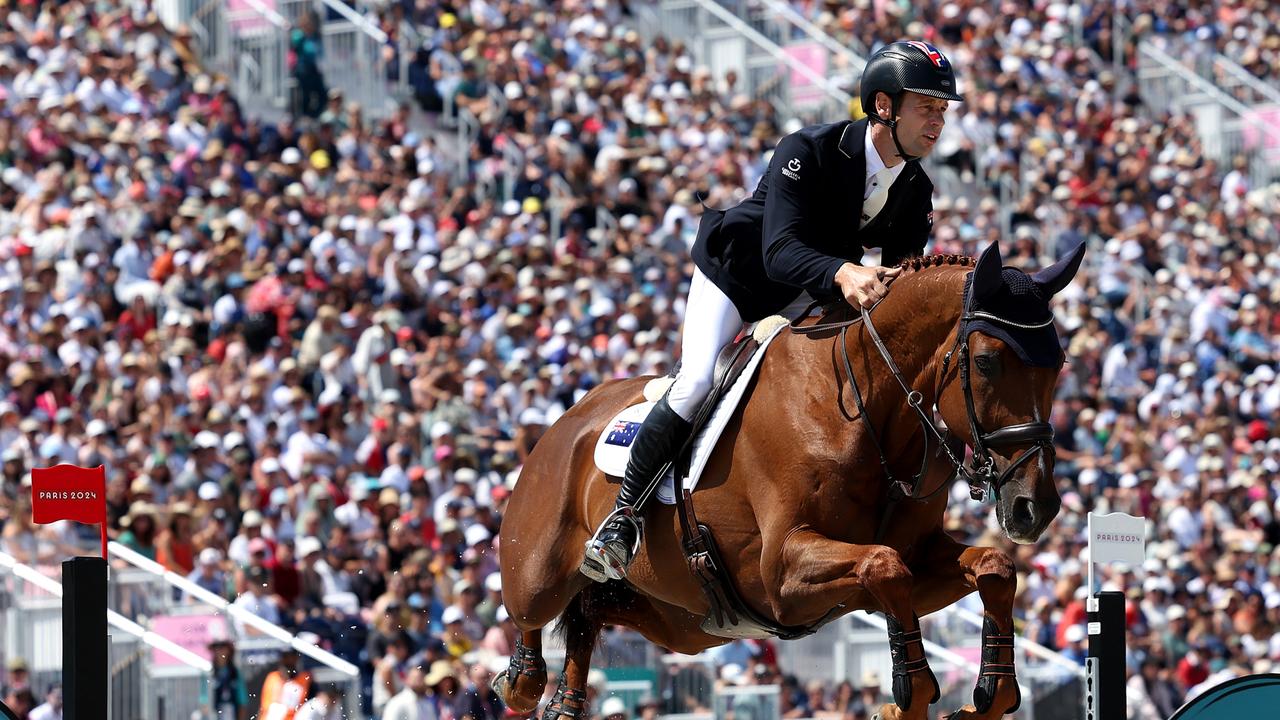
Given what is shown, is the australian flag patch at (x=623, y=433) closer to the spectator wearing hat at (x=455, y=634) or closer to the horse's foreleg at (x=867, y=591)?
the horse's foreleg at (x=867, y=591)

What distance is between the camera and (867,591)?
22.4ft

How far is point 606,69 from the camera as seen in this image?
23016mm

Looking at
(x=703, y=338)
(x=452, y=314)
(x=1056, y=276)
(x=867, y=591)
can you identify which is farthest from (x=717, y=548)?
(x=452, y=314)

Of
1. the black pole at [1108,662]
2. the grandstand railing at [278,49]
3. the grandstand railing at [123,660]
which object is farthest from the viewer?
the grandstand railing at [278,49]

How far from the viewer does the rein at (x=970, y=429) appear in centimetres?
661

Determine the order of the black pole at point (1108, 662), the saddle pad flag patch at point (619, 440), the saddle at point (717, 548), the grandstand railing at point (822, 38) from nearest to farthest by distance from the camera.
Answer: the black pole at point (1108, 662) → the saddle at point (717, 548) → the saddle pad flag patch at point (619, 440) → the grandstand railing at point (822, 38)

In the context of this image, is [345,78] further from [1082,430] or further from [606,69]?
[1082,430]

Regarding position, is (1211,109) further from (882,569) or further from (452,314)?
(882,569)

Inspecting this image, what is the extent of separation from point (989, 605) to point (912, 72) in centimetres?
197

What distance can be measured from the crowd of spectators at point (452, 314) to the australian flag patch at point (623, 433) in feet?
13.3

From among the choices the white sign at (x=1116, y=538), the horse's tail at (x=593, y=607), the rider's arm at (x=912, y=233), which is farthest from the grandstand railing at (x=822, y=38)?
the white sign at (x=1116, y=538)

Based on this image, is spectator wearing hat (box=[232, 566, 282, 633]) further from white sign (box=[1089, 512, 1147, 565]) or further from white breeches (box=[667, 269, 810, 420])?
white sign (box=[1089, 512, 1147, 565])

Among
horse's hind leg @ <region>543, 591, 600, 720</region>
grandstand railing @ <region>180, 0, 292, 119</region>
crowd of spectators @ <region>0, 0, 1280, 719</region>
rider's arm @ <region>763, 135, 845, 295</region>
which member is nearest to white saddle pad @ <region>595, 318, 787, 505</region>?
rider's arm @ <region>763, 135, 845, 295</region>

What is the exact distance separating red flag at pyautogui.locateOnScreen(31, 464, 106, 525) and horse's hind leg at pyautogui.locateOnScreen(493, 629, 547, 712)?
2.47 meters
